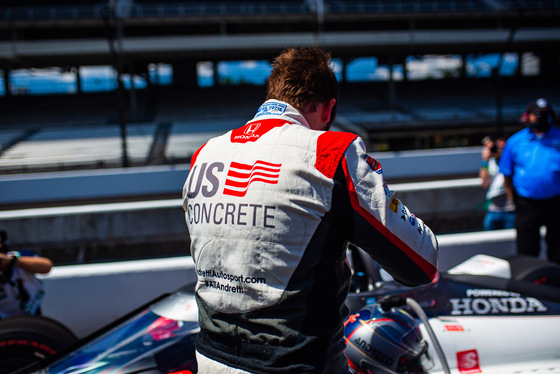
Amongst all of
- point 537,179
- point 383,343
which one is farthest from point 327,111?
point 537,179

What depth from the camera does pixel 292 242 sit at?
45.1 inches

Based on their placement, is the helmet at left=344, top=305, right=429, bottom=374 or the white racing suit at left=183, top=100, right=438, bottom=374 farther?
the helmet at left=344, top=305, right=429, bottom=374

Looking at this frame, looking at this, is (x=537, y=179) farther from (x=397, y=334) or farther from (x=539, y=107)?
(x=397, y=334)

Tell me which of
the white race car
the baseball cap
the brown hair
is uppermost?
the brown hair

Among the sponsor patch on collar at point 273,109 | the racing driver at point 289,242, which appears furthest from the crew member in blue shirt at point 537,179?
the sponsor patch on collar at point 273,109

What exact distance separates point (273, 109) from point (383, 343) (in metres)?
1.19

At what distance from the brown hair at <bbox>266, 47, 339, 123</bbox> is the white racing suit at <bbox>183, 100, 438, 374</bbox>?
0.34 feet

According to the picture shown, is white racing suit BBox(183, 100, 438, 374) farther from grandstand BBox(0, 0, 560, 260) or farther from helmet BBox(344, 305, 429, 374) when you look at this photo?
grandstand BBox(0, 0, 560, 260)

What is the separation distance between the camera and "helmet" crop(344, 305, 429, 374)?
1914mm

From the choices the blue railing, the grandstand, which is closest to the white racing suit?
the grandstand

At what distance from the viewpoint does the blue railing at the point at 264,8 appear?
1112 inches

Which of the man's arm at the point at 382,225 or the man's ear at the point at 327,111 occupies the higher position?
the man's ear at the point at 327,111

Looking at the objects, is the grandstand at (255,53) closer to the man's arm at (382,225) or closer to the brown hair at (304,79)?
the brown hair at (304,79)

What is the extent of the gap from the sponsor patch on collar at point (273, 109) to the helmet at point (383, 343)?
1.13m
